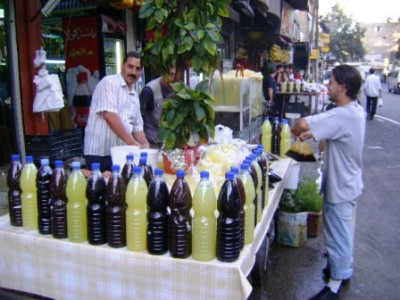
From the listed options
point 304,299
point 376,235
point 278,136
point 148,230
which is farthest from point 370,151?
point 148,230

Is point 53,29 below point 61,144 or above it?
above

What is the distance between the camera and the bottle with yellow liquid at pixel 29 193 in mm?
2559

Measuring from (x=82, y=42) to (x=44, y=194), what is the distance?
17.6 ft

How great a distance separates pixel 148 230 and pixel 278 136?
3.07 m

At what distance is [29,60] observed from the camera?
5.94m

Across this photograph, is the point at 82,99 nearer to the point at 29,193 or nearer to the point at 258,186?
the point at 29,193

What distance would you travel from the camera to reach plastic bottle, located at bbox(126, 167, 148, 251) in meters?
2.23

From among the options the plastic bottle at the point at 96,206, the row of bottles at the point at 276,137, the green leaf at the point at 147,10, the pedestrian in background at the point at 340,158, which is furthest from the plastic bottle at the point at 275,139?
the plastic bottle at the point at 96,206

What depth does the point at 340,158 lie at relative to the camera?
347 cm

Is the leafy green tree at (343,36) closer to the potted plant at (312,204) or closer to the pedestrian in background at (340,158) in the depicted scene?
the potted plant at (312,204)

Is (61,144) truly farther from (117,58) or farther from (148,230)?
(148,230)

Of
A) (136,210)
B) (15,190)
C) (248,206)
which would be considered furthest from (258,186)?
(15,190)

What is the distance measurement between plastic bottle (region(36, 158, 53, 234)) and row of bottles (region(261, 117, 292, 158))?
299 centimetres

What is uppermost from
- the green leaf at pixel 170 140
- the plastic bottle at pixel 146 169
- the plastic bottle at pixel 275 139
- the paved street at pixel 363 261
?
the green leaf at pixel 170 140
